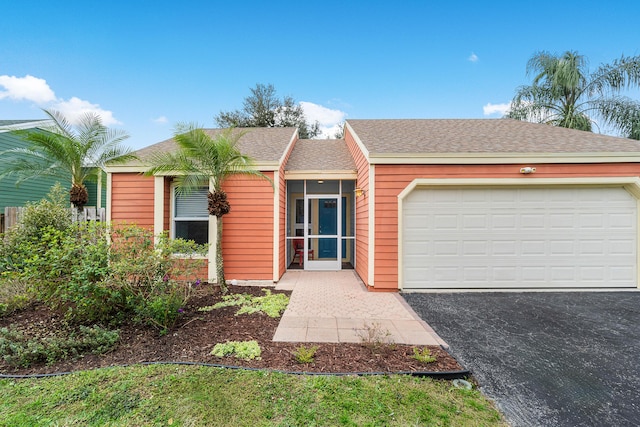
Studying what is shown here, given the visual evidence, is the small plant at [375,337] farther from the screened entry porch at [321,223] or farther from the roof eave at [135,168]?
the screened entry porch at [321,223]

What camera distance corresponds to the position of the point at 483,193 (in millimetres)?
5910

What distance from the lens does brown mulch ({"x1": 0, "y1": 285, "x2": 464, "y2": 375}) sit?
2.80 m

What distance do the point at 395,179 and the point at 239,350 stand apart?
4.45 metres

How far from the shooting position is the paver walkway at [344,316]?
3567 mm

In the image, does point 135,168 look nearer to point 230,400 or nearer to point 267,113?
point 230,400

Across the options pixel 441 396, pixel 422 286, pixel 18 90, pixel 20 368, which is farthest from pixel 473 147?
pixel 18 90

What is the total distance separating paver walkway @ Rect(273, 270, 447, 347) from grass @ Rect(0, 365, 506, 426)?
3.11 ft

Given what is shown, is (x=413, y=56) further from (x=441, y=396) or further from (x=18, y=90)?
(x=18, y=90)

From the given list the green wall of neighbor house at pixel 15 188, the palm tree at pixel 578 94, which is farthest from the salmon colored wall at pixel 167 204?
the palm tree at pixel 578 94

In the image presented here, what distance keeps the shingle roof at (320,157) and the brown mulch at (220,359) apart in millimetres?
4551

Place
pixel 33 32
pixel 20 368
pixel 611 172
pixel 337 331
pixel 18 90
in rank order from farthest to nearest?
pixel 18 90
pixel 33 32
pixel 611 172
pixel 337 331
pixel 20 368

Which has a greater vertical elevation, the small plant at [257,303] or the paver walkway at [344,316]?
the small plant at [257,303]

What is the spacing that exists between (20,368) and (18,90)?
46.8ft

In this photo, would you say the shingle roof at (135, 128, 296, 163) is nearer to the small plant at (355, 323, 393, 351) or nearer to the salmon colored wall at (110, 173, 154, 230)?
the salmon colored wall at (110, 173, 154, 230)
